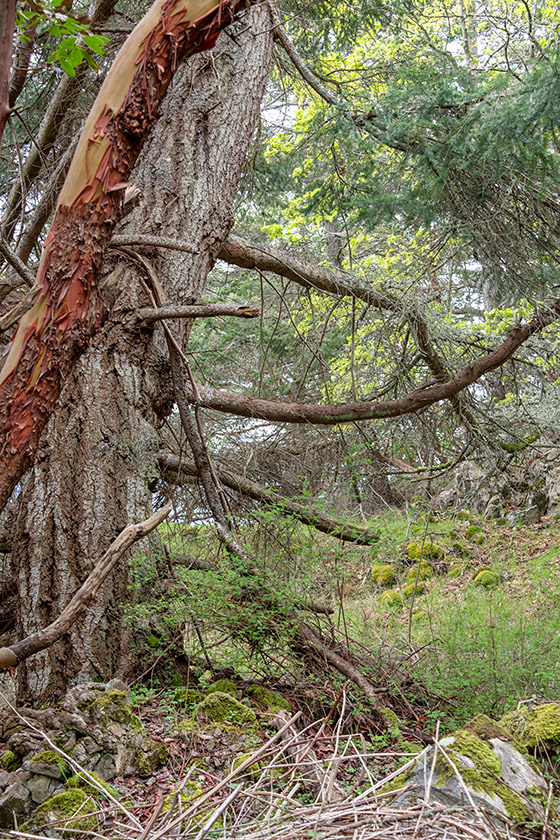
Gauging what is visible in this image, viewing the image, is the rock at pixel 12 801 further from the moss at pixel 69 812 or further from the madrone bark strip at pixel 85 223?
the madrone bark strip at pixel 85 223

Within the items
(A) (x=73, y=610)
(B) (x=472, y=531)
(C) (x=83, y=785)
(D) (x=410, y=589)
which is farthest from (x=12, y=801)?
(B) (x=472, y=531)

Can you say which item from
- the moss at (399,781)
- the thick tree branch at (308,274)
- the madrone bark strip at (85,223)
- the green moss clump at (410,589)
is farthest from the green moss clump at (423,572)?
the madrone bark strip at (85,223)

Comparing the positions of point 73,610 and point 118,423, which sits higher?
point 118,423

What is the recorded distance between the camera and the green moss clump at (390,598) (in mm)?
7910

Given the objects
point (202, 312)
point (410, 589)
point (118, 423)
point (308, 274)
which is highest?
point (308, 274)

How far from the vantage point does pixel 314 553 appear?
3.85 metres

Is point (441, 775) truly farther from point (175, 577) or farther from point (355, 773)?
point (175, 577)

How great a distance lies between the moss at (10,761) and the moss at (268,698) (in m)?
1.27

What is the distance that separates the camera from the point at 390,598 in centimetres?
812

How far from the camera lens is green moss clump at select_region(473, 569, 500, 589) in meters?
8.17

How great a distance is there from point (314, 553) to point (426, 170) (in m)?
4.12

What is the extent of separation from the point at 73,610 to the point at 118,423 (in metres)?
1.55

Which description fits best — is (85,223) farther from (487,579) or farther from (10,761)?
(487,579)

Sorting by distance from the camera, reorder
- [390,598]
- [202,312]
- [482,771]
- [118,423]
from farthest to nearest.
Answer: [390,598] → [118,423] → [202,312] → [482,771]
